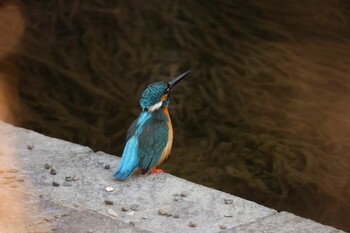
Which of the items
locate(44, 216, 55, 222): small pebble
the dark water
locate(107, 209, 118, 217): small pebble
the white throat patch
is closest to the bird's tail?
the white throat patch

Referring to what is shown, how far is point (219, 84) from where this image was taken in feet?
27.4

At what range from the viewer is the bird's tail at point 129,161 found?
16.1 ft

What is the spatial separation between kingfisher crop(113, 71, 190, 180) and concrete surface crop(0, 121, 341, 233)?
0.24 ft

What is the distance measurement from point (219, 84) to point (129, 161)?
3448 mm

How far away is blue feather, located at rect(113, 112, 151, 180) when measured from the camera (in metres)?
4.91

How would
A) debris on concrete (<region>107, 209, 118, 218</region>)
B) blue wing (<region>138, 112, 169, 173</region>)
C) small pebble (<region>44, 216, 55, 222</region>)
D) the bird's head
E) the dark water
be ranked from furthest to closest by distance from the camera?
the dark water, the bird's head, blue wing (<region>138, 112, 169, 173</region>), debris on concrete (<region>107, 209, 118, 218</region>), small pebble (<region>44, 216, 55, 222</region>)

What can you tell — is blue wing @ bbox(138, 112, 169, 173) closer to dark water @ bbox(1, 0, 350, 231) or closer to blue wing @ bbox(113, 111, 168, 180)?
blue wing @ bbox(113, 111, 168, 180)

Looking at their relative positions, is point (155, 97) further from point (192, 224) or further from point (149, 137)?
point (192, 224)

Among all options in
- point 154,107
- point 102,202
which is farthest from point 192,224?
point 154,107

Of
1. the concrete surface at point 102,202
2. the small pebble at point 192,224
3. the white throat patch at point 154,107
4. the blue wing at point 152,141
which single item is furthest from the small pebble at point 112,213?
the white throat patch at point 154,107

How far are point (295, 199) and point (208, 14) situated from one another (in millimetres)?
3689

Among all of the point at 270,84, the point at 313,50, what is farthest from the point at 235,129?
the point at 313,50

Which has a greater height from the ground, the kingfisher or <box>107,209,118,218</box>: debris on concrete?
the kingfisher

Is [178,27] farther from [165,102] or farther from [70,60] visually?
[165,102]
